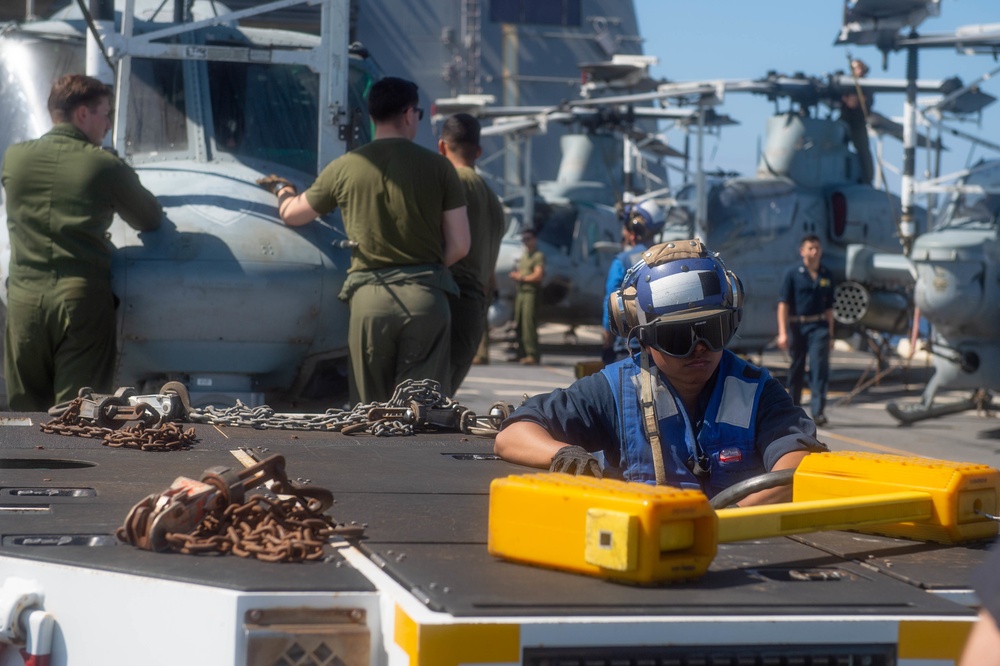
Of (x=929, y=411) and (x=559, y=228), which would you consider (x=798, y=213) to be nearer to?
(x=559, y=228)

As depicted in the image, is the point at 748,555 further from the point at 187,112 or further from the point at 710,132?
the point at 710,132

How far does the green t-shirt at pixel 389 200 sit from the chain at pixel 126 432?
191 cm

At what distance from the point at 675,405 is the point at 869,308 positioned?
15.0 m

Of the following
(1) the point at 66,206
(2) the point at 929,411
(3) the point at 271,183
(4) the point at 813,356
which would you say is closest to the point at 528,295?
(4) the point at 813,356

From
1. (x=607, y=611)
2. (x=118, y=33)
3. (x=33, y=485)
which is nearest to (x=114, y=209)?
(x=118, y=33)

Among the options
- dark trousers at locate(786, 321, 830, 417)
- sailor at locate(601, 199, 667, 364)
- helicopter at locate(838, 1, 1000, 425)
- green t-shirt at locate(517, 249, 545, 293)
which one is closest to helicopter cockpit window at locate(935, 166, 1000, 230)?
helicopter at locate(838, 1, 1000, 425)

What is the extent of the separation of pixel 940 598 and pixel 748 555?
1.33 ft

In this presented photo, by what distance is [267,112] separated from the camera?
285 inches

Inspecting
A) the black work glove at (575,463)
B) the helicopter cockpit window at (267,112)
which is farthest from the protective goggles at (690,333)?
the helicopter cockpit window at (267,112)

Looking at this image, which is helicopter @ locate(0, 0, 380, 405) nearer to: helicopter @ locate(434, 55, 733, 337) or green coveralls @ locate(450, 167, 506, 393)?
green coveralls @ locate(450, 167, 506, 393)

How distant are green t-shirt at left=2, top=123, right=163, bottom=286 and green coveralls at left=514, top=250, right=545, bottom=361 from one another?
1407 cm

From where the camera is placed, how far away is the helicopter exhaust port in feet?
58.0

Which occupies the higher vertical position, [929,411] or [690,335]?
[690,335]

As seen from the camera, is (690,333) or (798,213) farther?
(798,213)
